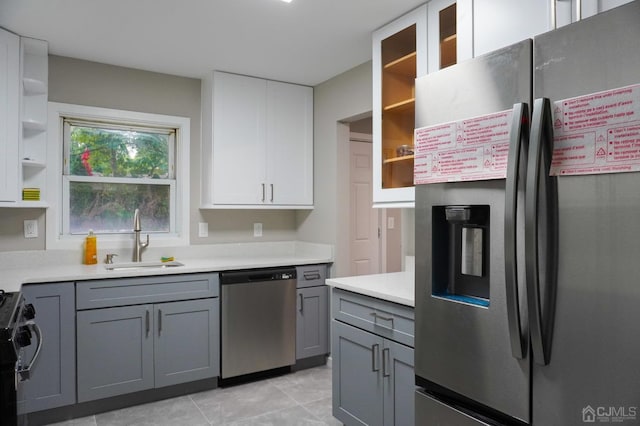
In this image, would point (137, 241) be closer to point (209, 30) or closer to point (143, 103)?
point (143, 103)

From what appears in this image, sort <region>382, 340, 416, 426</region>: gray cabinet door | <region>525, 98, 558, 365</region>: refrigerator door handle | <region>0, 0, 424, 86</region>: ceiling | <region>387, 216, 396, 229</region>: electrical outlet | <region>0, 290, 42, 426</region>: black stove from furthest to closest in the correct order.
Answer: <region>387, 216, 396, 229</region>: electrical outlet, <region>0, 0, 424, 86</region>: ceiling, <region>382, 340, 416, 426</region>: gray cabinet door, <region>0, 290, 42, 426</region>: black stove, <region>525, 98, 558, 365</region>: refrigerator door handle

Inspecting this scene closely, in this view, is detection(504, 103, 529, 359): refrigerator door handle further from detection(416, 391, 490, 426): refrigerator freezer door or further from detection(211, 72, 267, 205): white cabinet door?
detection(211, 72, 267, 205): white cabinet door

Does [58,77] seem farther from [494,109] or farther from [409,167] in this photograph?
[494,109]

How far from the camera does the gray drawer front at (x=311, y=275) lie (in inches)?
136

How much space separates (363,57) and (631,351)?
2.70m

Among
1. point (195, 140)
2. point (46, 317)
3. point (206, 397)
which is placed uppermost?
point (195, 140)

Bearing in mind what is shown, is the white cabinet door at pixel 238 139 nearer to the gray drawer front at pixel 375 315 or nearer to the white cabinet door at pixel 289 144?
the white cabinet door at pixel 289 144

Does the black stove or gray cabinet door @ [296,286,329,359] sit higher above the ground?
the black stove

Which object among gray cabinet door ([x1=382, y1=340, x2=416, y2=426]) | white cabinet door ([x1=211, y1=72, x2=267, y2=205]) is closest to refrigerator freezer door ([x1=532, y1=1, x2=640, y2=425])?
gray cabinet door ([x1=382, y1=340, x2=416, y2=426])

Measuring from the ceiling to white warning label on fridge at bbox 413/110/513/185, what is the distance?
1261mm

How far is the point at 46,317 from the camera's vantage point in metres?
2.57

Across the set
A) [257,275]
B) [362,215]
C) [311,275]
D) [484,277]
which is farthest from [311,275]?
[484,277]

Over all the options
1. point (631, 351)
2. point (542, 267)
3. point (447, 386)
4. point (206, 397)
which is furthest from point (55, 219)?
point (631, 351)

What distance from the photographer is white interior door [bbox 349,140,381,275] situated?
4176 millimetres
